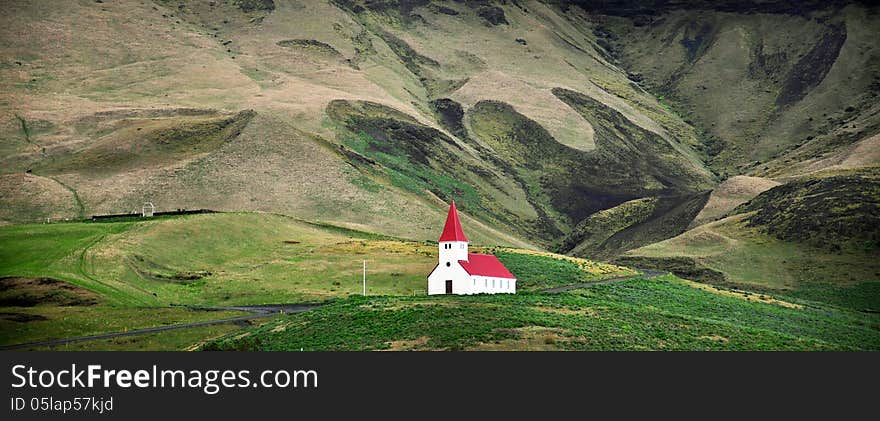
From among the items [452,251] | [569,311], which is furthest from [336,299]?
[569,311]

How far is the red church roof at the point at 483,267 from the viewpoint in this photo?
7688cm

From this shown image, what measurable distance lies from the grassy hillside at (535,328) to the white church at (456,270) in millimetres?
3307

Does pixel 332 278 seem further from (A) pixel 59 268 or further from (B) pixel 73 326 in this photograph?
(B) pixel 73 326

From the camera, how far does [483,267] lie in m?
78.6

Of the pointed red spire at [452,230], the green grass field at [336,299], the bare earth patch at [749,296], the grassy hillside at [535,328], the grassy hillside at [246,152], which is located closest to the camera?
the grassy hillside at [535,328]

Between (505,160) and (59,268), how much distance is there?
378ft

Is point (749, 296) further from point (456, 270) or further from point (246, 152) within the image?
point (246, 152)

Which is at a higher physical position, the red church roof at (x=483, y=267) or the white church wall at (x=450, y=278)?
the red church roof at (x=483, y=267)

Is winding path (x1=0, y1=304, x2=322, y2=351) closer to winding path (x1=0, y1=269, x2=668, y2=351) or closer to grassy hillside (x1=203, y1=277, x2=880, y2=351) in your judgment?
winding path (x1=0, y1=269, x2=668, y2=351)

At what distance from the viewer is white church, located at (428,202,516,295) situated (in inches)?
3002

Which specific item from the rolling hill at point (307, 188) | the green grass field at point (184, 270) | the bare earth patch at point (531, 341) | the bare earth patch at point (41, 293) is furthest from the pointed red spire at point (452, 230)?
the bare earth patch at point (41, 293)

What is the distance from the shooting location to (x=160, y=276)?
91.1 meters

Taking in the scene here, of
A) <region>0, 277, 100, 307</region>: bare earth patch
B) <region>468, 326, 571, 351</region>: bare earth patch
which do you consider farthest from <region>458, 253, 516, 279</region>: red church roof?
<region>0, 277, 100, 307</region>: bare earth patch

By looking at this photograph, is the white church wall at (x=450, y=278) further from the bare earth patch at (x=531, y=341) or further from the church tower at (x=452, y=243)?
the bare earth patch at (x=531, y=341)
